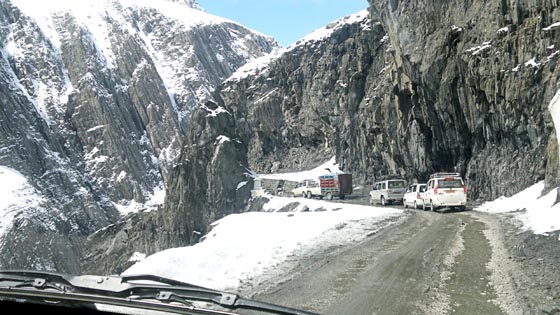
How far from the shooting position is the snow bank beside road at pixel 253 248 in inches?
395

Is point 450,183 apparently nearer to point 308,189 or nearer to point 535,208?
point 535,208

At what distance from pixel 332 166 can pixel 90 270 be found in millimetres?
85342

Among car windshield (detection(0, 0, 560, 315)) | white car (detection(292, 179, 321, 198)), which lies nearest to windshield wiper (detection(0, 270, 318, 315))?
car windshield (detection(0, 0, 560, 315))

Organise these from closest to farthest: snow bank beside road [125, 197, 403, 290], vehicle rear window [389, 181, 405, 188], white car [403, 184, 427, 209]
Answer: snow bank beside road [125, 197, 403, 290], white car [403, 184, 427, 209], vehicle rear window [389, 181, 405, 188]

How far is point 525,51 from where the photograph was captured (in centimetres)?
3070

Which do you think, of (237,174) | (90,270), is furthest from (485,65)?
(90,270)

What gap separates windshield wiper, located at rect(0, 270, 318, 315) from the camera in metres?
3.51

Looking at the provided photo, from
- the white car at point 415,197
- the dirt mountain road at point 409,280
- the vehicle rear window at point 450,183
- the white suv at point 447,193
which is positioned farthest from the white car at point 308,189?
the dirt mountain road at point 409,280

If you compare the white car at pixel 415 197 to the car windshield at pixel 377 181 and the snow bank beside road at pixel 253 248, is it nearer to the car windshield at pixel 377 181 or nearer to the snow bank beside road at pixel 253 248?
the car windshield at pixel 377 181

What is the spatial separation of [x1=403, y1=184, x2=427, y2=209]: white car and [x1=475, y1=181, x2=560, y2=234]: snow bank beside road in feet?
11.5

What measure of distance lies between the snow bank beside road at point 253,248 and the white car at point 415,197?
327 inches

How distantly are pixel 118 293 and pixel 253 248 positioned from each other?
8936 mm

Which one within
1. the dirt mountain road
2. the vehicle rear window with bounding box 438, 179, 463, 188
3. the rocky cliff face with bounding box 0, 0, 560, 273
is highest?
the rocky cliff face with bounding box 0, 0, 560, 273

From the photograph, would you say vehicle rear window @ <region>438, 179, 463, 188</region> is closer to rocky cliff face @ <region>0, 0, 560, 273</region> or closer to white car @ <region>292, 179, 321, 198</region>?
rocky cliff face @ <region>0, 0, 560, 273</region>
